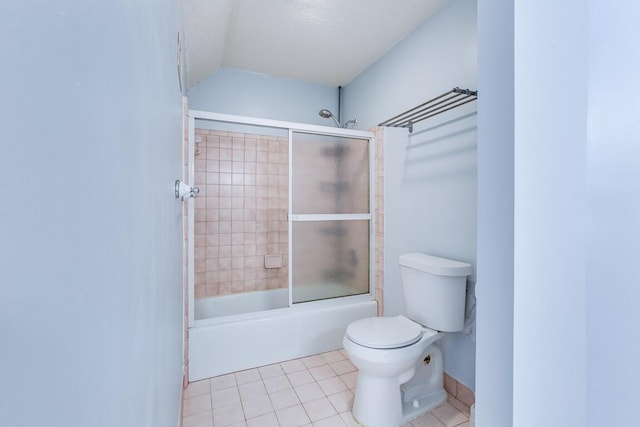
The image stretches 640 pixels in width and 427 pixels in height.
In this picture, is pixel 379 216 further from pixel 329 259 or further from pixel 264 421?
pixel 264 421

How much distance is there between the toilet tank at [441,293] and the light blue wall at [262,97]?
6.21 ft

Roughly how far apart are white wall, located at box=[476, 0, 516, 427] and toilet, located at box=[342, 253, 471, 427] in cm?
79

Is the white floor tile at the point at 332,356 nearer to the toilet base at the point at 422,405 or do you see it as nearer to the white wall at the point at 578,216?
the toilet base at the point at 422,405

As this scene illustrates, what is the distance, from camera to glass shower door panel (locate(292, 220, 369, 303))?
2.27 metres

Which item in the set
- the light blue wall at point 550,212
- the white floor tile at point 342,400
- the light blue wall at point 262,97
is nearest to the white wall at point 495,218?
the light blue wall at point 550,212

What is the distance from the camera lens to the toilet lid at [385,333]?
144cm

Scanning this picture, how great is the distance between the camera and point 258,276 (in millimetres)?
2754

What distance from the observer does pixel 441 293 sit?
62.3 inches

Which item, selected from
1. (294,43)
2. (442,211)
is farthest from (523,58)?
(294,43)

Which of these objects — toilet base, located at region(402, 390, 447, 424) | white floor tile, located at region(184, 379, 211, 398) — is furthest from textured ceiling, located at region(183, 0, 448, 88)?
toilet base, located at region(402, 390, 447, 424)

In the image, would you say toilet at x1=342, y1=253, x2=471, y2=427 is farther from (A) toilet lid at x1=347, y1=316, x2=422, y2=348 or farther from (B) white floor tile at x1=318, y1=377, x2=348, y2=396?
(B) white floor tile at x1=318, y1=377, x2=348, y2=396

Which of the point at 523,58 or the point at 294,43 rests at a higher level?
the point at 294,43

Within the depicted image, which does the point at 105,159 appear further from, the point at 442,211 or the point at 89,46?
the point at 442,211

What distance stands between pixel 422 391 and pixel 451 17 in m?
2.19
